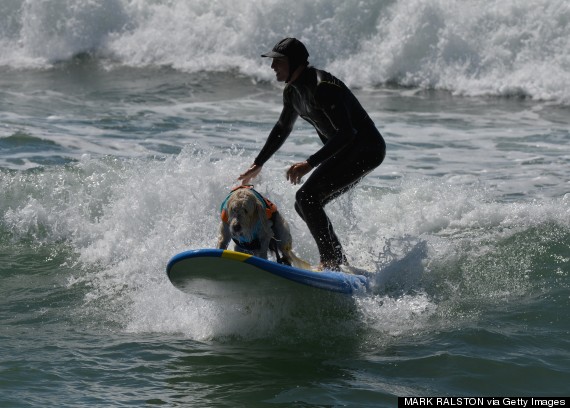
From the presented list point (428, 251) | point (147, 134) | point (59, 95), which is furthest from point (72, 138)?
point (428, 251)

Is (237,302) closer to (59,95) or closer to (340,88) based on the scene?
(340,88)

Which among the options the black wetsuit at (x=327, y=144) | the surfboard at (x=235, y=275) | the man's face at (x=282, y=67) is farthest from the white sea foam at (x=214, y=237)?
the man's face at (x=282, y=67)

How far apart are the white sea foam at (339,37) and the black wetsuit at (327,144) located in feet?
35.3

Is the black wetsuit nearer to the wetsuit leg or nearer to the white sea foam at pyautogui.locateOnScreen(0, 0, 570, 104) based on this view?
the wetsuit leg

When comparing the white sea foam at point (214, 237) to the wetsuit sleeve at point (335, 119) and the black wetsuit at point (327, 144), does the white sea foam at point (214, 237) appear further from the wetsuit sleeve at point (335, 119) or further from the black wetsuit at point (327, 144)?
the wetsuit sleeve at point (335, 119)

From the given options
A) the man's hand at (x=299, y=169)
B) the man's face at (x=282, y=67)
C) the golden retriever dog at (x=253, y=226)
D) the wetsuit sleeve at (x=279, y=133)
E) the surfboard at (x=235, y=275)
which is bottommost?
the surfboard at (x=235, y=275)

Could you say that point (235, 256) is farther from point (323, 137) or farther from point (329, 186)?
point (323, 137)

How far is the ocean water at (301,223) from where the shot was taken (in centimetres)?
642

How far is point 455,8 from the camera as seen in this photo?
1975 centimetres

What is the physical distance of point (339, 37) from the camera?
816 inches

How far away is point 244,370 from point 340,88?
7.30 ft

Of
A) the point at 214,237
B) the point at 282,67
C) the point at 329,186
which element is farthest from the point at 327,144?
the point at 214,237

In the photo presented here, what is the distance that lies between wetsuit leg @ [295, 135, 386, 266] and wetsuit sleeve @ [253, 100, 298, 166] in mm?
432

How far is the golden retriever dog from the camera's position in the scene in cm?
700
